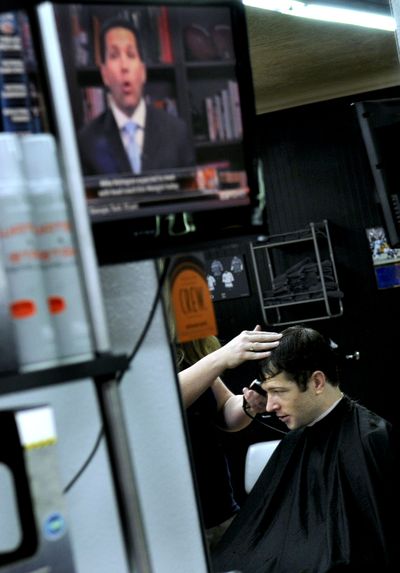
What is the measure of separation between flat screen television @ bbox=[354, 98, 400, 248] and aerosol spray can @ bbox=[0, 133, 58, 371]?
1281mm

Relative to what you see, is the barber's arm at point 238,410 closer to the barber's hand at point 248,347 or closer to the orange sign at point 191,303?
the barber's hand at point 248,347

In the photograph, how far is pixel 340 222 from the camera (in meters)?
7.18

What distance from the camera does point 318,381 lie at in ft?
12.4

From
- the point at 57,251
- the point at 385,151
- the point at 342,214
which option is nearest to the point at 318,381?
the point at 385,151

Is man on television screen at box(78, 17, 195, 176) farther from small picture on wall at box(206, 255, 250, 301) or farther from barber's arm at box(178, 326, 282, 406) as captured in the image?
small picture on wall at box(206, 255, 250, 301)

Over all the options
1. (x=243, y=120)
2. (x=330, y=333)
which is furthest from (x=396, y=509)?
(x=330, y=333)

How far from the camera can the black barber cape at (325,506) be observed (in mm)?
3328

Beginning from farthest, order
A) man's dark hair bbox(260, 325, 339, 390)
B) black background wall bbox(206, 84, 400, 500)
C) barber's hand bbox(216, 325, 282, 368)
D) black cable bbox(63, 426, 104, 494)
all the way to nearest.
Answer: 1. black background wall bbox(206, 84, 400, 500)
2. man's dark hair bbox(260, 325, 339, 390)
3. barber's hand bbox(216, 325, 282, 368)
4. black cable bbox(63, 426, 104, 494)

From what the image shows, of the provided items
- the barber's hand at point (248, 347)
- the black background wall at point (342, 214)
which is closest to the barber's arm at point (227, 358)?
the barber's hand at point (248, 347)

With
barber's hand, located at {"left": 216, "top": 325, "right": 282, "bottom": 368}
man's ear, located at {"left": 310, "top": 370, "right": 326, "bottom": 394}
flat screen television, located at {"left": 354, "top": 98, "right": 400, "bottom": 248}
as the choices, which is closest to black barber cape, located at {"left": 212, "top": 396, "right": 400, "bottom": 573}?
man's ear, located at {"left": 310, "top": 370, "right": 326, "bottom": 394}

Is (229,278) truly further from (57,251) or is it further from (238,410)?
(57,251)

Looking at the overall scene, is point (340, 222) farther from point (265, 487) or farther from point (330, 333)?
point (265, 487)

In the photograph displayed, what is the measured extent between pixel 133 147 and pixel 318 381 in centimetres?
240

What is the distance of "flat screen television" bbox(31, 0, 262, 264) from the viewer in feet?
5.00
